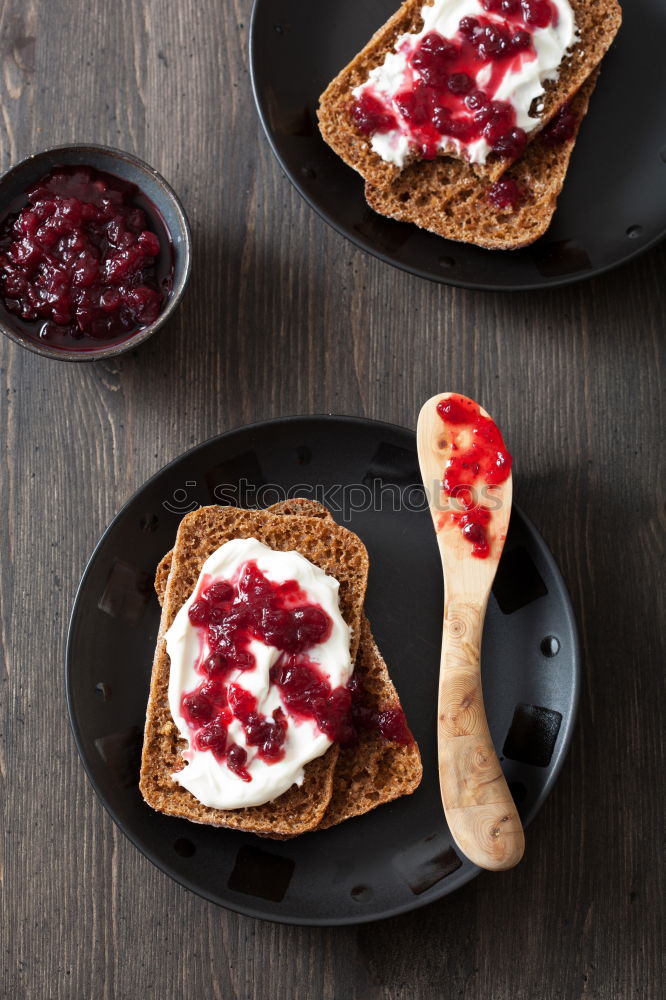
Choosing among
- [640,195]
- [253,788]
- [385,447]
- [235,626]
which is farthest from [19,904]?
[640,195]

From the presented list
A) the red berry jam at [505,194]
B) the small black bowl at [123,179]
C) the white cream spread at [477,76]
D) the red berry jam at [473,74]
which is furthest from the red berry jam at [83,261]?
the red berry jam at [505,194]

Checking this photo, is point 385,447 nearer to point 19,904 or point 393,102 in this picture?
point 393,102

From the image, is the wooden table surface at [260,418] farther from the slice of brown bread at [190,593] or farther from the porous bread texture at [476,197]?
the slice of brown bread at [190,593]

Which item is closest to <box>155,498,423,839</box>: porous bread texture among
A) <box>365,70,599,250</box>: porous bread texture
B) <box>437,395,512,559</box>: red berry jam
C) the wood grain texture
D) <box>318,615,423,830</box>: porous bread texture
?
<box>318,615,423,830</box>: porous bread texture

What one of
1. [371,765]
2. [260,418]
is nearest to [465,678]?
[371,765]

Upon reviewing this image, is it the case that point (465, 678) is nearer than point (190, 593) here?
Yes

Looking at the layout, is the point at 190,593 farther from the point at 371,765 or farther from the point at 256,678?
the point at 371,765
